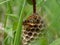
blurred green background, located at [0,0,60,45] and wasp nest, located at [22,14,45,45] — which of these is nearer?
wasp nest, located at [22,14,45,45]

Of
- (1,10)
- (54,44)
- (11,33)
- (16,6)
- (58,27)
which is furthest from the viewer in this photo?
(1,10)

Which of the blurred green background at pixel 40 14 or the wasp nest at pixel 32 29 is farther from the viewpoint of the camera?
the blurred green background at pixel 40 14

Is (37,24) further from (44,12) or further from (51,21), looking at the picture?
(44,12)

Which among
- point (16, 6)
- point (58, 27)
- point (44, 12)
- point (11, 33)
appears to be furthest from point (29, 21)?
point (16, 6)

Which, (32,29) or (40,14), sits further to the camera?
(40,14)

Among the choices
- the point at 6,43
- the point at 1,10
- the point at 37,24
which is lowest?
the point at 6,43

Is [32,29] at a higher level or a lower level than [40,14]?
lower

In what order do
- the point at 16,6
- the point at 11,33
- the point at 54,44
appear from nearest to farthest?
1. the point at 54,44
2. the point at 11,33
3. the point at 16,6

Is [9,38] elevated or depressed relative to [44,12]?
depressed
